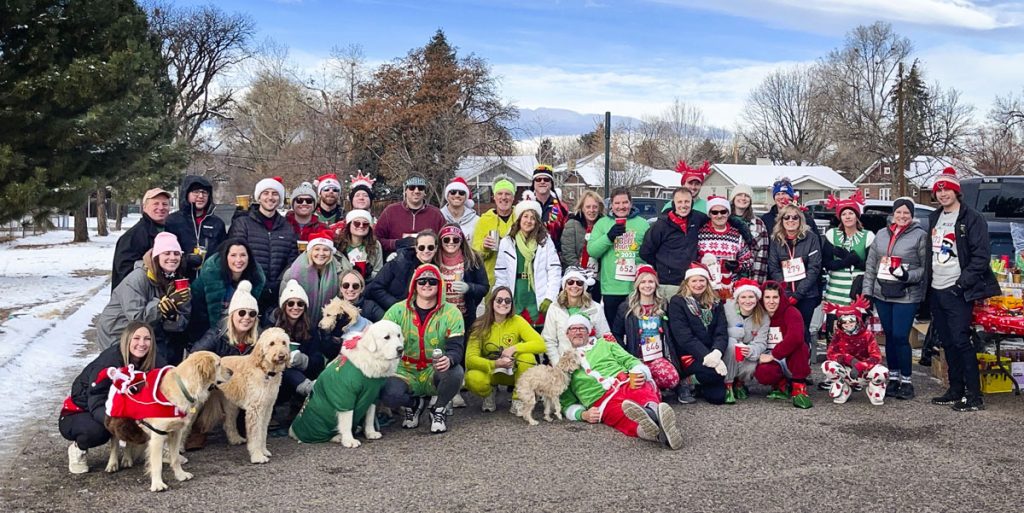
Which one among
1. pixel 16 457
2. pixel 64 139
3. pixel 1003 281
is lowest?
pixel 16 457

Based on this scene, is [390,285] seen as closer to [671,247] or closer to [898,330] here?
[671,247]

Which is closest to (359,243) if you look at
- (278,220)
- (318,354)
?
(278,220)

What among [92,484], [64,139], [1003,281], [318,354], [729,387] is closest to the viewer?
[92,484]

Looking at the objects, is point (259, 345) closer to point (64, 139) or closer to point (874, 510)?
point (874, 510)

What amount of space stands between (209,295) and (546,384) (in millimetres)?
2636

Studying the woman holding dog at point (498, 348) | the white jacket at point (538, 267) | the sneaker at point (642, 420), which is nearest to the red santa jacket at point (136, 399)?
the woman holding dog at point (498, 348)

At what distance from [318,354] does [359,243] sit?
123cm

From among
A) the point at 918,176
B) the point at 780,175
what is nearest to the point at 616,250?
the point at 918,176

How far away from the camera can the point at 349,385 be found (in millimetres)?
5625

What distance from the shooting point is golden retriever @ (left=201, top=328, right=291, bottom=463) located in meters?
5.29

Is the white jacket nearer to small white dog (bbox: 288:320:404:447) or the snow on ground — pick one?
small white dog (bbox: 288:320:404:447)

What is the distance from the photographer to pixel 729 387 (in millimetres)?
7059

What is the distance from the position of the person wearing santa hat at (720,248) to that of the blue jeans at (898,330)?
1298mm

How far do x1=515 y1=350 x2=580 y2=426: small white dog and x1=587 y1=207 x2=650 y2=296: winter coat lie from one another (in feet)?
4.52
